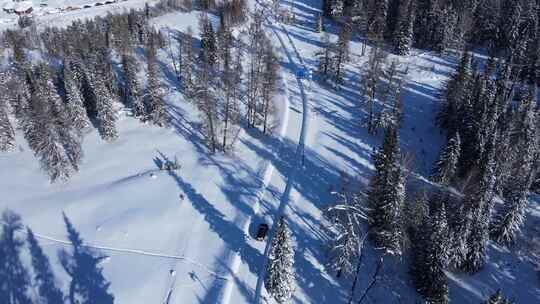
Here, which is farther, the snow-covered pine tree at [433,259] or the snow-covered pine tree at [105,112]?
the snow-covered pine tree at [105,112]

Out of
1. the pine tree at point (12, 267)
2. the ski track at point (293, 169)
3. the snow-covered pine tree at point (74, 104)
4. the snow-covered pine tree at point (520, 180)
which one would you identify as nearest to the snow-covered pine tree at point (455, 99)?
the snow-covered pine tree at point (520, 180)

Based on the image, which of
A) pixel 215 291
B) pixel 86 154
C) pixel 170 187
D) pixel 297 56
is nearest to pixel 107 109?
pixel 86 154

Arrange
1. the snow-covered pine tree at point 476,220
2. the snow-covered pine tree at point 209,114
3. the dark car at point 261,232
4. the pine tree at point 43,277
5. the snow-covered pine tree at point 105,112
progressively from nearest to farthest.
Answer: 1. the pine tree at point 43,277
2. the snow-covered pine tree at point 476,220
3. the dark car at point 261,232
4. the snow-covered pine tree at point 209,114
5. the snow-covered pine tree at point 105,112

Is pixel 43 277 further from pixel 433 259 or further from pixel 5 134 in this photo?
pixel 433 259

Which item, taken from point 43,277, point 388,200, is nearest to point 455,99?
point 388,200

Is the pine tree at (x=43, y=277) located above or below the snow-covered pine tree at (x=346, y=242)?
below

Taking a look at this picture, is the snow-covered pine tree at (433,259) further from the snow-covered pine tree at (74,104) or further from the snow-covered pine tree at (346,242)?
the snow-covered pine tree at (74,104)

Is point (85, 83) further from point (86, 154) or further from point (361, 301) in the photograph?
point (361, 301)
